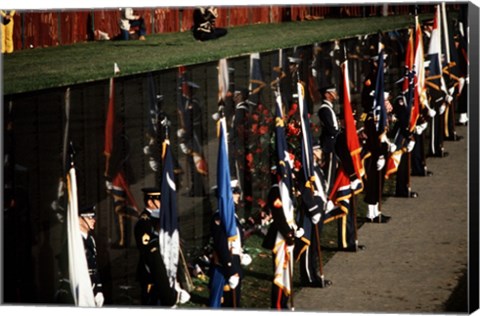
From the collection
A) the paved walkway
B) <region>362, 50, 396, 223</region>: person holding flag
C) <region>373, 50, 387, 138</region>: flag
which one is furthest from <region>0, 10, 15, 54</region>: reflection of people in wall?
the paved walkway

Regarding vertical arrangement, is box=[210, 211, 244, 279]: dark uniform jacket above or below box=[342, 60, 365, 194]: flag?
below

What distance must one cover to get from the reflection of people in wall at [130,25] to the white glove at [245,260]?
287 centimetres

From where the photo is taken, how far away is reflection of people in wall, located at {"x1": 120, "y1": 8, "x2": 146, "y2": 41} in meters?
22.0

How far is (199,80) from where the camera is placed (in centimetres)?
2183

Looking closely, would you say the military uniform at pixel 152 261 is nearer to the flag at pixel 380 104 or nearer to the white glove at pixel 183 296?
the white glove at pixel 183 296

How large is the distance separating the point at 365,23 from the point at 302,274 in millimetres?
3045

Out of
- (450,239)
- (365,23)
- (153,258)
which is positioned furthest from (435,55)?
(153,258)

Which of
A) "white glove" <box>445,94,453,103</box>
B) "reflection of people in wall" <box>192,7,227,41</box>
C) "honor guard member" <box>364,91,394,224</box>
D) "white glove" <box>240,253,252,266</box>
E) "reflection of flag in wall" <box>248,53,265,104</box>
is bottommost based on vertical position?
"white glove" <box>240,253,252,266</box>

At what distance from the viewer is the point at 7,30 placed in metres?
22.1

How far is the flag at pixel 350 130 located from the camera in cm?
2194

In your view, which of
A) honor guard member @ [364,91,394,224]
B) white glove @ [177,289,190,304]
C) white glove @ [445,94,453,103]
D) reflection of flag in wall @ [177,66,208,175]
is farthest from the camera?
honor guard member @ [364,91,394,224]

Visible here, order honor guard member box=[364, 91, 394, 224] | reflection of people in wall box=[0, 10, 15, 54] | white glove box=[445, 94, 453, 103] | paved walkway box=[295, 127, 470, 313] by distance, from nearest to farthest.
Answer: paved walkway box=[295, 127, 470, 313] → white glove box=[445, 94, 453, 103] → reflection of people in wall box=[0, 10, 15, 54] → honor guard member box=[364, 91, 394, 224]

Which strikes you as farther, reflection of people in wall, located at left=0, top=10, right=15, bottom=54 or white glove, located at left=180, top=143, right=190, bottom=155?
reflection of people in wall, located at left=0, top=10, right=15, bottom=54

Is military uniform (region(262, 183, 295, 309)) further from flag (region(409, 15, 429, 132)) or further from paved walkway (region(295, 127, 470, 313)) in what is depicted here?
flag (region(409, 15, 429, 132))
